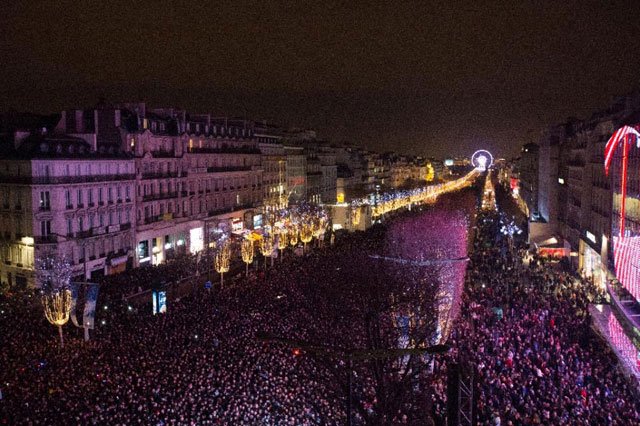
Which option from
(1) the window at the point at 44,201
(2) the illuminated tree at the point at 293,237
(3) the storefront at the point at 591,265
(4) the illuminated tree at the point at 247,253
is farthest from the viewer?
(2) the illuminated tree at the point at 293,237

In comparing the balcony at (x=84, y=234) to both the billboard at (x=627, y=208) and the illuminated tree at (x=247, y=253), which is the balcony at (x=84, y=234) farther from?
the billboard at (x=627, y=208)

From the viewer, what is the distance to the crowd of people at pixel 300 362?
1755 centimetres

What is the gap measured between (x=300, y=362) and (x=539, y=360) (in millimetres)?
8358

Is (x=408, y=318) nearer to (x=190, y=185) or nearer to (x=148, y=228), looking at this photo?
(x=148, y=228)

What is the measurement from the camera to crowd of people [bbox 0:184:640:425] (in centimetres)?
1755

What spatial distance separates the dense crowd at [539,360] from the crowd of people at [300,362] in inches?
2.4

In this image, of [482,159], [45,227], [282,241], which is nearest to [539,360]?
[482,159]

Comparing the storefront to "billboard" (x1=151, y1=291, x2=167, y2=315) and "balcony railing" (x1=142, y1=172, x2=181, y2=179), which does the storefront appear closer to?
"billboard" (x1=151, y1=291, x2=167, y2=315)

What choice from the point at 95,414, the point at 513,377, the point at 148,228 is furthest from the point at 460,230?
the point at 95,414

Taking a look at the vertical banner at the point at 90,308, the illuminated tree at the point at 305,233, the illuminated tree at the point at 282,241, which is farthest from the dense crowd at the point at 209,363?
the illuminated tree at the point at 305,233

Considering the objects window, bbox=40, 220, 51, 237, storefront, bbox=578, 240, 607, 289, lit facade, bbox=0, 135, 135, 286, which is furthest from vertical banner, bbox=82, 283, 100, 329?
storefront, bbox=578, 240, 607, 289

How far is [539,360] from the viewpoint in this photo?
22.0m

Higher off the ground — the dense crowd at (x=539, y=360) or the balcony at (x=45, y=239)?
the balcony at (x=45, y=239)

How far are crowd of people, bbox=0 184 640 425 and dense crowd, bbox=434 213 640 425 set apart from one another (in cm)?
6
